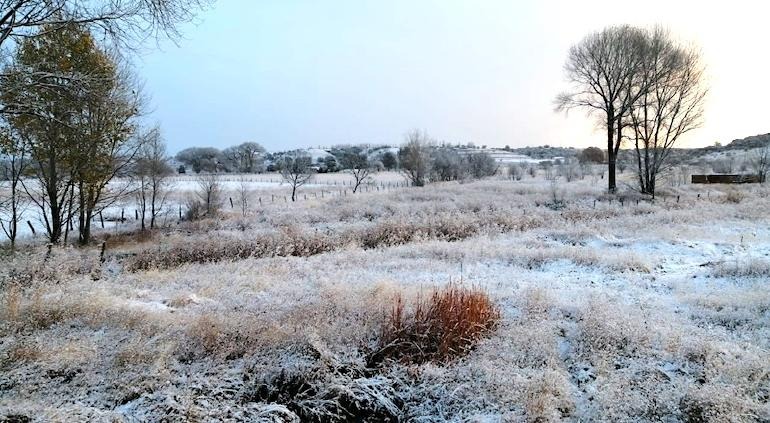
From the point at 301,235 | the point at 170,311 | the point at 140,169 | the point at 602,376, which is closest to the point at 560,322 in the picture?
the point at 602,376

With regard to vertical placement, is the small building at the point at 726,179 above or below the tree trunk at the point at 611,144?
below

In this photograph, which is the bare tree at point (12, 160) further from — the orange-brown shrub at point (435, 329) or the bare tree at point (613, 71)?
the bare tree at point (613, 71)

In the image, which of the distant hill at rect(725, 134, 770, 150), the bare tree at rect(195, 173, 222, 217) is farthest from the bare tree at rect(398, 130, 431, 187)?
the distant hill at rect(725, 134, 770, 150)

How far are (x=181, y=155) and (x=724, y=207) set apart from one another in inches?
4671

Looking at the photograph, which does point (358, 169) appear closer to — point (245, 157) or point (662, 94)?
point (662, 94)

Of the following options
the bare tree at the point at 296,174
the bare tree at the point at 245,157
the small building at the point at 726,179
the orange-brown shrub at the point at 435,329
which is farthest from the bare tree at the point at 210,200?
the bare tree at the point at 245,157

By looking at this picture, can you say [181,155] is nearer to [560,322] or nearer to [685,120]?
[685,120]

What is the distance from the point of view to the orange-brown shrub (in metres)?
5.78

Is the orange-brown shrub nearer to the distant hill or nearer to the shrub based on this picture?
the shrub

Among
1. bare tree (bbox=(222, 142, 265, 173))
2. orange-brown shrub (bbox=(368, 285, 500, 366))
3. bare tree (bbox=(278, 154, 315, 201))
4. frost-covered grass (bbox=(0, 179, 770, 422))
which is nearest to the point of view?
frost-covered grass (bbox=(0, 179, 770, 422))

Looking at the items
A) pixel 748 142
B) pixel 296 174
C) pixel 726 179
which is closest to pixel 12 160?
pixel 296 174

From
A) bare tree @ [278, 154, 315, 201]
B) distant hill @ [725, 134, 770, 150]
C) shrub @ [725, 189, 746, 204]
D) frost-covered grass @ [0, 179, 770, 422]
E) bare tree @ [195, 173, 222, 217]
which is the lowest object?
frost-covered grass @ [0, 179, 770, 422]

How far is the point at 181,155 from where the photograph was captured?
385ft

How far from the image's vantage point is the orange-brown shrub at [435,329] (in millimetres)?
5777
